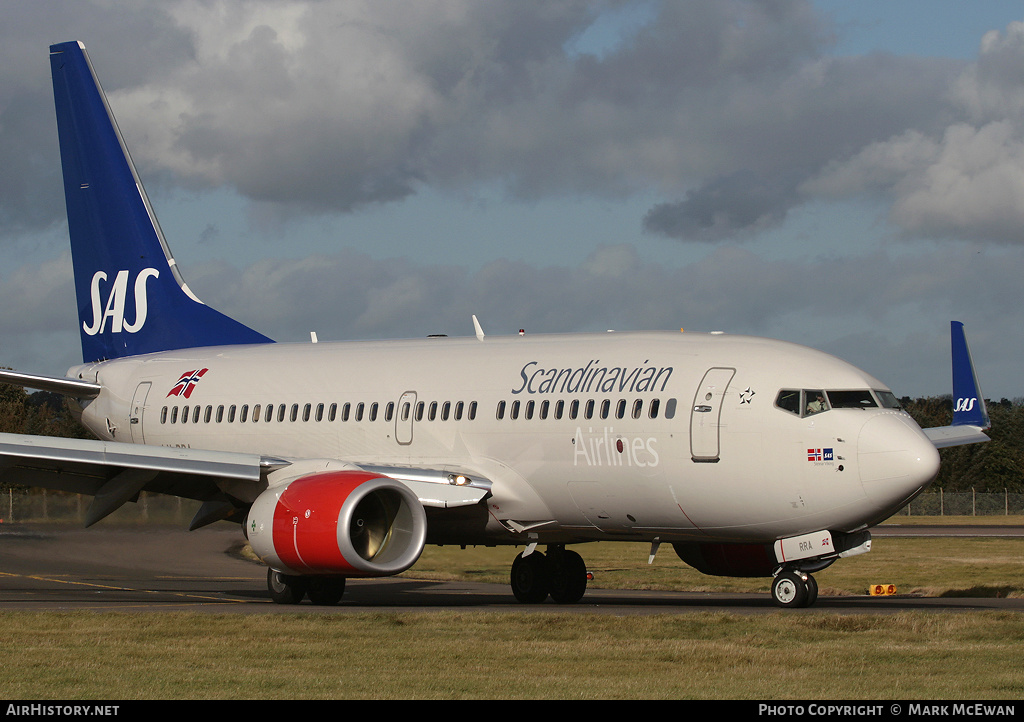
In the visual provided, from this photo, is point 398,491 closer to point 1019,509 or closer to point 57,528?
point 57,528

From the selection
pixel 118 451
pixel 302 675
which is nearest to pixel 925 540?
pixel 118 451

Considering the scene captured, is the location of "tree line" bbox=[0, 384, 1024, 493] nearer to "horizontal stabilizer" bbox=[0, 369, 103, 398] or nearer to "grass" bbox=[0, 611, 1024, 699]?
"horizontal stabilizer" bbox=[0, 369, 103, 398]

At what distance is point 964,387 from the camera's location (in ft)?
125

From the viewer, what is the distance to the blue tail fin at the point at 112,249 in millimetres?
27516

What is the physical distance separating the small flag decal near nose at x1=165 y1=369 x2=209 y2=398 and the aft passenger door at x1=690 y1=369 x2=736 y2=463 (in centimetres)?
1039

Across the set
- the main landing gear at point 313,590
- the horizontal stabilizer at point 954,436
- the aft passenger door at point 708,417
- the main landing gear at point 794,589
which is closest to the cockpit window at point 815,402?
the aft passenger door at point 708,417

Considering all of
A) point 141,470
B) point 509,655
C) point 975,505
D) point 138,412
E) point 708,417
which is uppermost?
point 138,412

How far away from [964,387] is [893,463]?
Answer: 2200 cm

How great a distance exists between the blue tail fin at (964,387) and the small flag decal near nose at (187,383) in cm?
1725

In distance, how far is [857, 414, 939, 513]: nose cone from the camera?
57.0 ft

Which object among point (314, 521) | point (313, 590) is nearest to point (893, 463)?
point (314, 521)

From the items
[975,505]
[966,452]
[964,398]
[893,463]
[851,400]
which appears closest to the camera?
[893,463]

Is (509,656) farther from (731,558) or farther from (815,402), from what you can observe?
(731,558)

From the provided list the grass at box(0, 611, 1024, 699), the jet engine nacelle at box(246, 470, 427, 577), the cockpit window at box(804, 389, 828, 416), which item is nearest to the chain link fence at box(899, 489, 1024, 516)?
the cockpit window at box(804, 389, 828, 416)
